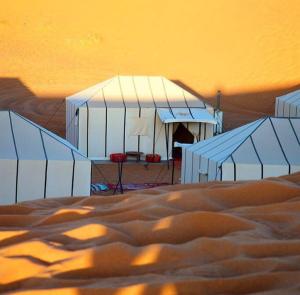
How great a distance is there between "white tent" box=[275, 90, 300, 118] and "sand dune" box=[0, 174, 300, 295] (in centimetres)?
1334

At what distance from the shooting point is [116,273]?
2.87 metres

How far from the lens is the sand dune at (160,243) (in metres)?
2.70

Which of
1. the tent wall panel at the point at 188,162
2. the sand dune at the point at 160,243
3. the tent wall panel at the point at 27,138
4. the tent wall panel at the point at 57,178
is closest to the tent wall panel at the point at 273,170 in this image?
the tent wall panel at the point at 188,162

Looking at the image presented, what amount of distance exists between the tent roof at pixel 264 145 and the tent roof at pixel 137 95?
19.2 ft

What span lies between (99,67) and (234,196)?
23427 millimetres

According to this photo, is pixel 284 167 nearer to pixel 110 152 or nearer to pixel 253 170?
pixel 253 170

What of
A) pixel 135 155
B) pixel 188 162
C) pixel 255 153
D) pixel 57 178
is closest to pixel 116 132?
pixel 135 155

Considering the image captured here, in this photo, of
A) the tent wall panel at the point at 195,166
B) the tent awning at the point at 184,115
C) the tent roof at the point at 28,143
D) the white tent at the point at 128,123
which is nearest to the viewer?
the tent roof at the point at 28,143

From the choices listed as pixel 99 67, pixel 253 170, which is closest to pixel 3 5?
pixel 99 67

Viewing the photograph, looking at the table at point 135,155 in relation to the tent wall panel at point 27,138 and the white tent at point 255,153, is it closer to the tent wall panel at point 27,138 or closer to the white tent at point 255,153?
the white tent at point 255,153

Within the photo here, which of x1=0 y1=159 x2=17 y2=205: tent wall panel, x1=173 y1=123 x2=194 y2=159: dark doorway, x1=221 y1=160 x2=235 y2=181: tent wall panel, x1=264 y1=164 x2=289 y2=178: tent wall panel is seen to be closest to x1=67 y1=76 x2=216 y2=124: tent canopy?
x1=173 y1=123 x2=194 y2=159: dark doorway

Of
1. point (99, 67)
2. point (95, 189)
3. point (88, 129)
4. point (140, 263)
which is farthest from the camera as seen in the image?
point (99, 67)

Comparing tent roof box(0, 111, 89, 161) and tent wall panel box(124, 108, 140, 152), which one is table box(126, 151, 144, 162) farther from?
tent roof box(0, 111, 89, 161)

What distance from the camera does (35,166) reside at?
8867 millimetres
